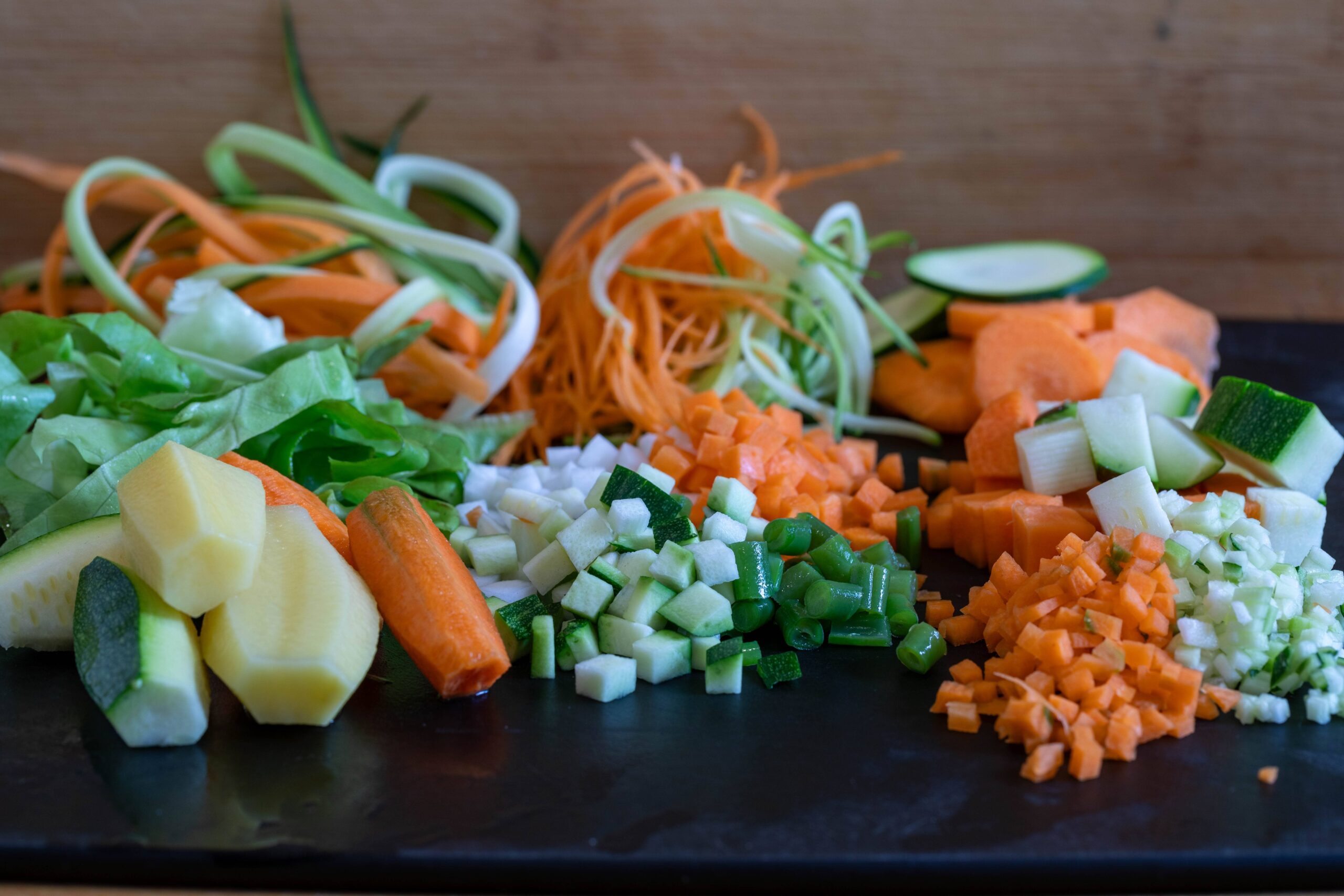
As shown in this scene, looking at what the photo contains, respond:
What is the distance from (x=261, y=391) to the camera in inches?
64.0

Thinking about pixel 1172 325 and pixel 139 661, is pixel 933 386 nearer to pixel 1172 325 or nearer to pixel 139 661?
pixel 1172 325

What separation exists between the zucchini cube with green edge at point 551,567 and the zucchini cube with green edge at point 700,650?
223 millimetres

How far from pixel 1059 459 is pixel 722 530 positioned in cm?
58

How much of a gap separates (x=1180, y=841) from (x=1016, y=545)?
0.60 m

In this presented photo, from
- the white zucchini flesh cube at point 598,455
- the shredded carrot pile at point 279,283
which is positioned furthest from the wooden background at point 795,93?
the white zucchini flesh cube at point 598,455

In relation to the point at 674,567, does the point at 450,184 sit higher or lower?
higher

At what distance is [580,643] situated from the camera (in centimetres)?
135

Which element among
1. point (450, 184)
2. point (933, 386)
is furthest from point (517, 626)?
point (450, 184)

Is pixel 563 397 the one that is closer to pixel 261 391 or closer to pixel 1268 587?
pixel 261 391

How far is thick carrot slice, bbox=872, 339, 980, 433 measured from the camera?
2.22 metres

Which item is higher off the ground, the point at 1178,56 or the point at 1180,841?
the point at 1178,56

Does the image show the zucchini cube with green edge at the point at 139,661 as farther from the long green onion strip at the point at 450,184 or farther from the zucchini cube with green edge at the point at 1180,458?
the long green onion strip at the point at 450,184

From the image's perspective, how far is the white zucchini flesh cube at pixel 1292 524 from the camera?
1.51 meters

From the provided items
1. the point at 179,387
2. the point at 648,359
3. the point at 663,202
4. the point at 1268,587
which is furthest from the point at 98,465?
the point at 1268,587
